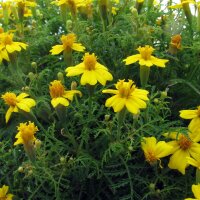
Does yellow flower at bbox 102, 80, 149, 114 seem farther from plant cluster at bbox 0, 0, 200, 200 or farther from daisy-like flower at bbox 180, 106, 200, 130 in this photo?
daisy-like flower at bbox 180, 106, 200, 130

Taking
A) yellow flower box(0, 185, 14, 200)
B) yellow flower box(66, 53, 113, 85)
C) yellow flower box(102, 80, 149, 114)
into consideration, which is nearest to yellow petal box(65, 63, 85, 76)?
yellow flower box(66, 53, 113, 85)

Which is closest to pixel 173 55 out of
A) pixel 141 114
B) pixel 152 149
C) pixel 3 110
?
pixel 141 114

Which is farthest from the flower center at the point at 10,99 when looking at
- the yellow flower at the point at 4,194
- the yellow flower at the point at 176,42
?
the yellow flower at the point at 176,42

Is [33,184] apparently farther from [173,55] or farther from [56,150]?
[173,55]

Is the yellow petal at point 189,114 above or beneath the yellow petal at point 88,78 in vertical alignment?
beneath

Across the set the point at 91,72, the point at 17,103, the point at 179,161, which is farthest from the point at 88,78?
the point at 179,161

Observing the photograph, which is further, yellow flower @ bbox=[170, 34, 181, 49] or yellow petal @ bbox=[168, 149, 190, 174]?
yellow flower @ bbox=[170, 34, 181, 49]

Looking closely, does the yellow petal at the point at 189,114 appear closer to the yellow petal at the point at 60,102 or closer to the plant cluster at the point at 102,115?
the plant cluster at the point at 102,115
